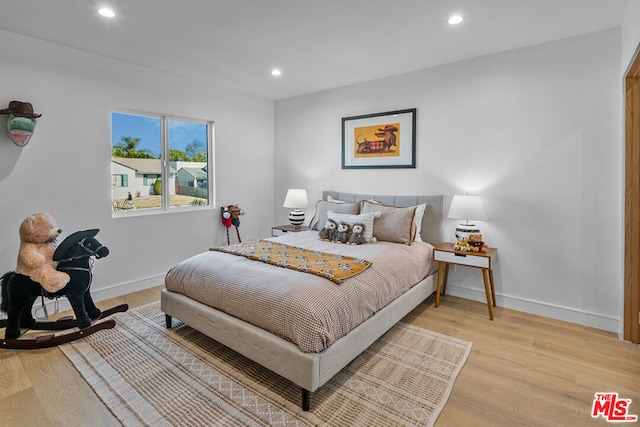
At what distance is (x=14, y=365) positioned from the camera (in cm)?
231

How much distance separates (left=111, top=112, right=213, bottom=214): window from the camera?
374 cm

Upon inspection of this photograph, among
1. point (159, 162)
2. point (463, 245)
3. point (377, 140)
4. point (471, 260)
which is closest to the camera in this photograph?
point (471, 260)

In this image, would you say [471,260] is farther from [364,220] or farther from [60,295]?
[60,295]

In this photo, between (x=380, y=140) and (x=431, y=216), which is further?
(x=380, y=140)

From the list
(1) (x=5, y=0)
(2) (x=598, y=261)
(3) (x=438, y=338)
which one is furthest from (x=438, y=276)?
(1) (x=5, y=0)

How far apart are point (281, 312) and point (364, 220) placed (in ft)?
5.79

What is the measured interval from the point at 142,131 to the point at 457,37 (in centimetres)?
348

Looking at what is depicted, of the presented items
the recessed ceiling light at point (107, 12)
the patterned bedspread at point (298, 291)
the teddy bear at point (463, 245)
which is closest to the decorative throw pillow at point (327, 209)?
the patterned bedspread at point (298, 291)

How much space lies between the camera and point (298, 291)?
2059mm

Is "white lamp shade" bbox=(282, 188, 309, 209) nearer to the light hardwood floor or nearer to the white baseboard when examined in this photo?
the white baseboard

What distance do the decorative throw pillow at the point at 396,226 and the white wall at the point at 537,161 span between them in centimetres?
55

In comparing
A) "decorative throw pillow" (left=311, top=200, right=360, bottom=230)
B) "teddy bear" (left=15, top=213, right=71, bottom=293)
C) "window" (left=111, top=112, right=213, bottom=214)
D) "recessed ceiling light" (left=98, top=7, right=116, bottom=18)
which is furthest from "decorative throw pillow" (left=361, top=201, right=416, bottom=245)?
"recessed ceiling light" (left=98, top=7, right=116, bottom=18)

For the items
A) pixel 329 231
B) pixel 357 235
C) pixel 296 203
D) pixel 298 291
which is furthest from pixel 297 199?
pixel 298 291

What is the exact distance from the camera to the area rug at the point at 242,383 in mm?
1851
